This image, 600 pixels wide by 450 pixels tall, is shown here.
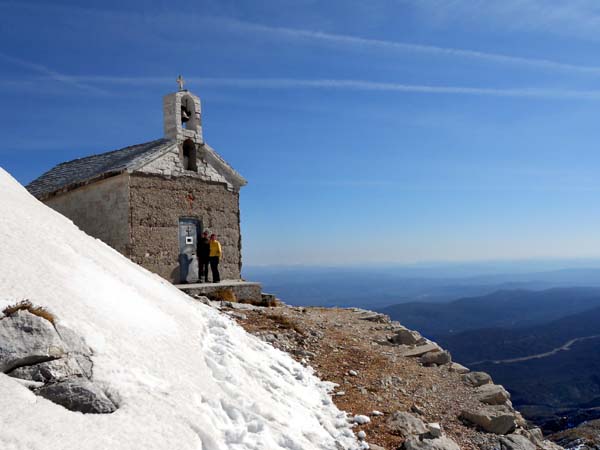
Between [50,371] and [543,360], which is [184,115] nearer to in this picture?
[50,371]

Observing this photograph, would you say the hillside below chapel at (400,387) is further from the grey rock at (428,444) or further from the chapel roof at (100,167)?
the chapel roof at (100,167)

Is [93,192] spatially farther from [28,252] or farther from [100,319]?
[100,319]

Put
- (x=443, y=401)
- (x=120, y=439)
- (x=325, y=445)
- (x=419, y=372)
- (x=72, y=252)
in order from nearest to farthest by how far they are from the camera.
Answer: (x=120, y=439) → (x=325, y=445) → (x=72, y=252) → (x=443, y=401) → (x=419, y=372)

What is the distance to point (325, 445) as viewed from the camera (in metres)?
6.33

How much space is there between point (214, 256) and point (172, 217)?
2.22 m

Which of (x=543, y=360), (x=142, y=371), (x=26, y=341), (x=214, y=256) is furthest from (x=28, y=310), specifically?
(x=543, y=360)

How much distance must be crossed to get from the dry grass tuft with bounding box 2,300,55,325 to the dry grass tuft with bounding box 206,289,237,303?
1132cm

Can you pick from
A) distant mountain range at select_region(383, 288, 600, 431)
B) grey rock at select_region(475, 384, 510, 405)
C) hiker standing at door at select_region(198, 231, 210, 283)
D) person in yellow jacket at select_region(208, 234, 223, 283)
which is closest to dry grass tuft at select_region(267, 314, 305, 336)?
grey rock at select_region(475, 384, 510, 405)

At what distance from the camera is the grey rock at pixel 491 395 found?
34.6 ft

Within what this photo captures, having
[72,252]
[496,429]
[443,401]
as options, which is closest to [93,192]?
[72,252]

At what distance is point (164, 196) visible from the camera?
17.7 m

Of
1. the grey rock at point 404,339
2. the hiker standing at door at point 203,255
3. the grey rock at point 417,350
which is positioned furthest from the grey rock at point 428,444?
the hiker standing at door at point 203,255

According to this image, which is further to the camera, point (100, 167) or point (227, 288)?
point (100, 167)

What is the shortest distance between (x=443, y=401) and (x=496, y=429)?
1.32 meters
